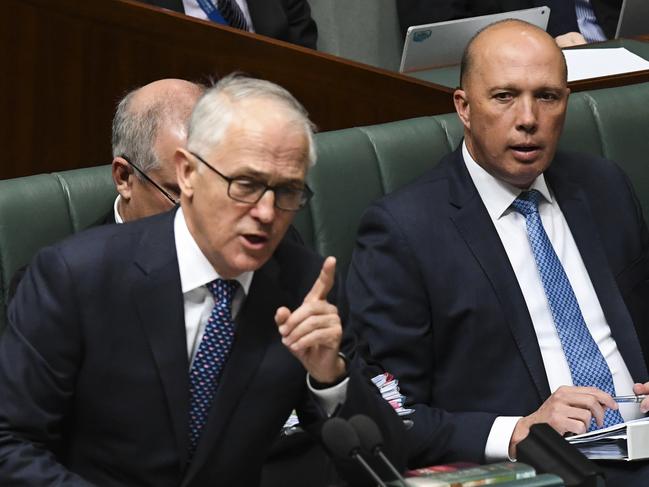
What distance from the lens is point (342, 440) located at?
1279 mm

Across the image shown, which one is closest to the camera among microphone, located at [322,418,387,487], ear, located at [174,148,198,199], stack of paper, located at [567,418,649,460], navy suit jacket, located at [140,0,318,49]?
microphone, located at [322,418,387,487]

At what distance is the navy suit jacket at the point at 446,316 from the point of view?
201 cm

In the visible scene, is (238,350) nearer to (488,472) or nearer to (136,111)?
(488,472)

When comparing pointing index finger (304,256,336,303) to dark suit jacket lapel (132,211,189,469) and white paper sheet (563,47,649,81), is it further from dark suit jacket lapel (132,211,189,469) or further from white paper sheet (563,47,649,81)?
white paper sheet (563,47,649,81)

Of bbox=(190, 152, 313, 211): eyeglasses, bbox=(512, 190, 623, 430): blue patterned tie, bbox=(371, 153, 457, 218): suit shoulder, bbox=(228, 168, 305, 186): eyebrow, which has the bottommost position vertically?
bbox=(512, 190, 623, 430): blue patterned tie

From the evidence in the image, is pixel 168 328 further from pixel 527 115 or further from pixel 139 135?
pixel 527 115

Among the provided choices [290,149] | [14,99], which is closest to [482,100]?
[290,149]

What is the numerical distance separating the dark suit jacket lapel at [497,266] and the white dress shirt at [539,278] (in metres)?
0.02

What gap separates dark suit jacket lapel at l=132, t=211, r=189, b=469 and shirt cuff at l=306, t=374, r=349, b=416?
153 millimetres

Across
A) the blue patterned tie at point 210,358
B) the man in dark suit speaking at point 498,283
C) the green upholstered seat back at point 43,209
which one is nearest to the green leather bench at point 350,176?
the green upholstered seat back at point 43,209

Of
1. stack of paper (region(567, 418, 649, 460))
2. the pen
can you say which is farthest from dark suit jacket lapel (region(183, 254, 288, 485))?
the pen

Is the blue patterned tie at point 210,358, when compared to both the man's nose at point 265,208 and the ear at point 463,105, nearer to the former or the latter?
the man's nose at point 265,208

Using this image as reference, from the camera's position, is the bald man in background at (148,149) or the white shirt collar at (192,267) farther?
the bald man in background at (148,149)

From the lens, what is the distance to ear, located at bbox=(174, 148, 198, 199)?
5.07 ft
